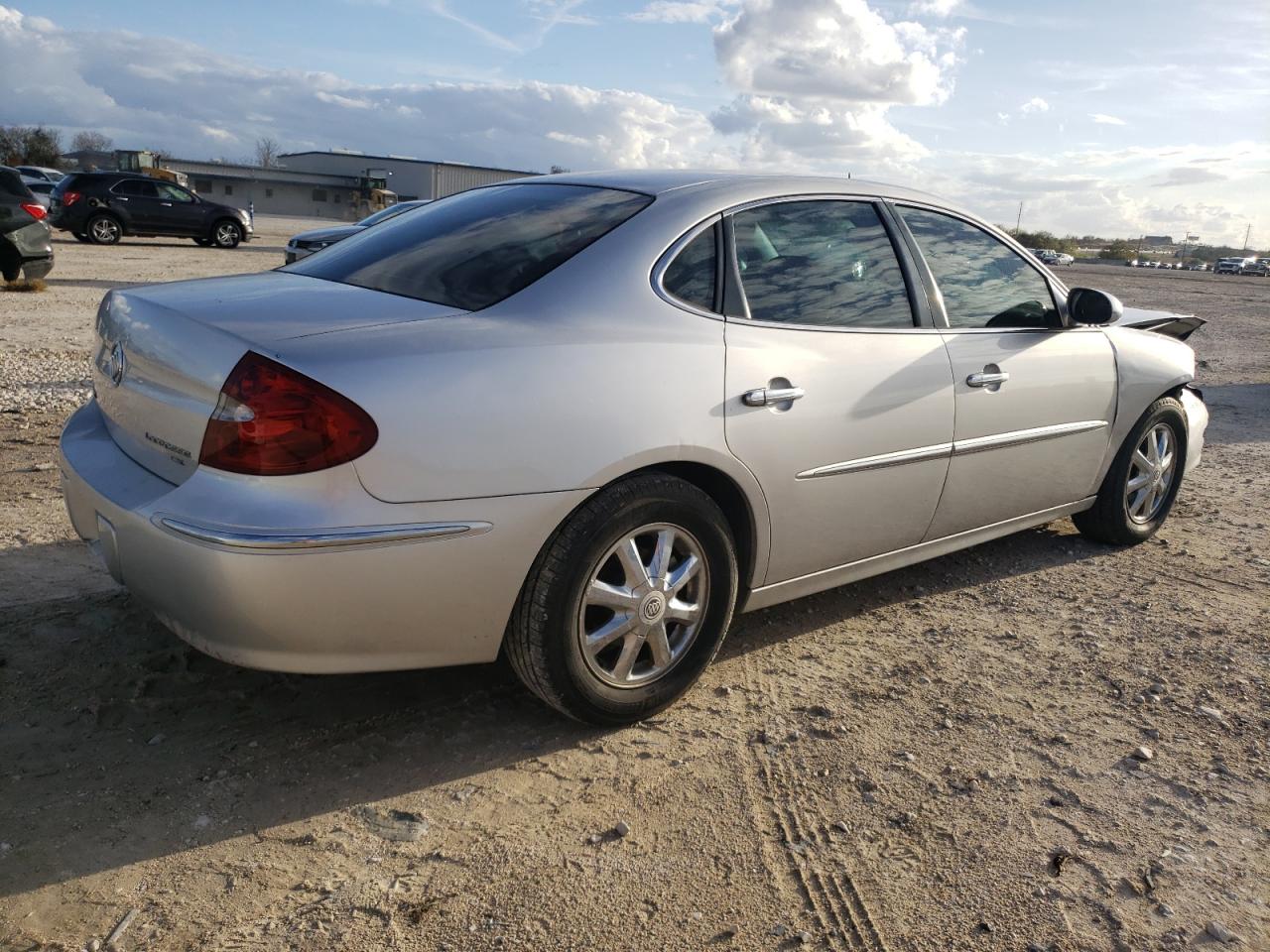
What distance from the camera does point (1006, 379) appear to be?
4027mm

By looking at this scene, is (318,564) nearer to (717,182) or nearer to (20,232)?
(717,182)

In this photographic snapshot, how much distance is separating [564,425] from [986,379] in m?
1.96

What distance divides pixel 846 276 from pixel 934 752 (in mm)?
1609

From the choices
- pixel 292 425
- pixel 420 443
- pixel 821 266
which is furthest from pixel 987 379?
pixel 292 425

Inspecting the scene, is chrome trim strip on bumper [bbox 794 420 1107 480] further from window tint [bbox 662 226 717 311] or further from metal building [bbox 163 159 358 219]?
metal building [bbox 163 159 358 219]

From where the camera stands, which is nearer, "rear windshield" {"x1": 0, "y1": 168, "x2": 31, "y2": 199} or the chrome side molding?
the chrome side molding

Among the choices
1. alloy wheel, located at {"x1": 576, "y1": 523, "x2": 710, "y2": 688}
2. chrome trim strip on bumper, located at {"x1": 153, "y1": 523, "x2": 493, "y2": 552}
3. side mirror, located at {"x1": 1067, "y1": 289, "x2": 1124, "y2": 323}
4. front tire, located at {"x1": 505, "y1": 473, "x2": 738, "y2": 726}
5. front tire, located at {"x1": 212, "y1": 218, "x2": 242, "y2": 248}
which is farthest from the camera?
front tire, located at {"x1": 212, "y1": 218, "x2": 242, "y2": 248}

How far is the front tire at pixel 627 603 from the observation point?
278 centimetres

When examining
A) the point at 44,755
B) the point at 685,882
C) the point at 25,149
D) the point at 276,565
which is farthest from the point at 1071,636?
the point at 25,149

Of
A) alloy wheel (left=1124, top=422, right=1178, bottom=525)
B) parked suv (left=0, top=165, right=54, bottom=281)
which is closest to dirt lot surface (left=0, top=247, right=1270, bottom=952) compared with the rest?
alloy wheel (left=1124, top=422, right=1178, bottom=525)

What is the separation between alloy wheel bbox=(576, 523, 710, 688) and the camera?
2904mm

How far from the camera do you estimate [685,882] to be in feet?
7.89

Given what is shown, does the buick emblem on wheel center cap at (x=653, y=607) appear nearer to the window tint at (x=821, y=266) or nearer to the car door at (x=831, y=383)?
the car door at (x=831, y=383)

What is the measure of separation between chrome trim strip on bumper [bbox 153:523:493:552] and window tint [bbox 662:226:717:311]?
3.47 feet
